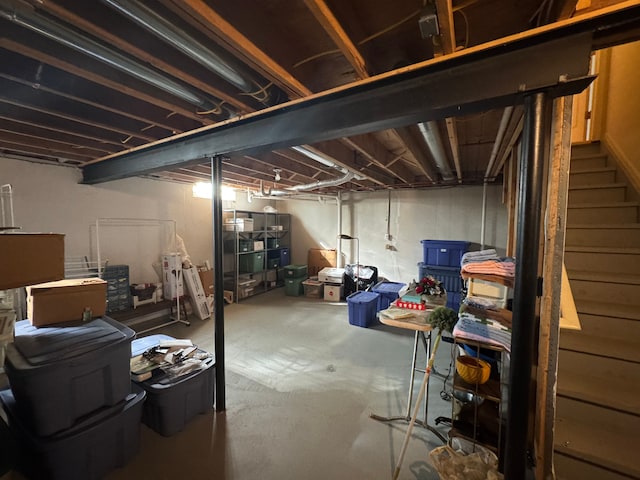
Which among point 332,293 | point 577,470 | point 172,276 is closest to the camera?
point 577,470

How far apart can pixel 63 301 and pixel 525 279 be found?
2685 mm

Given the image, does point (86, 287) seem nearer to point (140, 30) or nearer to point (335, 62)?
point (140, 30)

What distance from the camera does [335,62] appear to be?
1.49 m

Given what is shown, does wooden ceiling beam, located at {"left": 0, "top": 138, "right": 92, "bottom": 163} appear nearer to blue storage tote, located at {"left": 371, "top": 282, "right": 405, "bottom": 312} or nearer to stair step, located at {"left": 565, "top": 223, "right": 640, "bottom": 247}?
blue storage tote, located at {"left": 371, "top": 282, "right": 405, "bottom": 312}

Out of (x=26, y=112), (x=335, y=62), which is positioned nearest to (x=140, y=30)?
(x=335, y=62)

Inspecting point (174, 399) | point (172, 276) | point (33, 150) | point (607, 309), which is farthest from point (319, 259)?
point (607, 309)

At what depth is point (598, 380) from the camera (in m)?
1.51

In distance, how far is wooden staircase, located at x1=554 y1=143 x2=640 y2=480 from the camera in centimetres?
129

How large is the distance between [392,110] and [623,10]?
2.65 ft

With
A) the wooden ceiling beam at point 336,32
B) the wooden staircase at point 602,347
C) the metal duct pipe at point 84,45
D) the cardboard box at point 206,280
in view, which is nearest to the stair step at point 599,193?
the wooden staircase at point 602,347

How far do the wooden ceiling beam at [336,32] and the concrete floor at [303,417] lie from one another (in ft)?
7.62

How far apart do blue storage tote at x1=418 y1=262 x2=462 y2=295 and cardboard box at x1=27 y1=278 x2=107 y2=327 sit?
4.46 metres

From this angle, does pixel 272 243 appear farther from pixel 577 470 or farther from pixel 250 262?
pixel 577 470

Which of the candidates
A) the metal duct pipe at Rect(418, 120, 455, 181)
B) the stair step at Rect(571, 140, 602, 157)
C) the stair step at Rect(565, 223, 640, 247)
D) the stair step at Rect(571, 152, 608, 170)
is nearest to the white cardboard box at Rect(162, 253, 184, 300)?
the metal duct pipe at Rect(418, 120, 455, 181)
